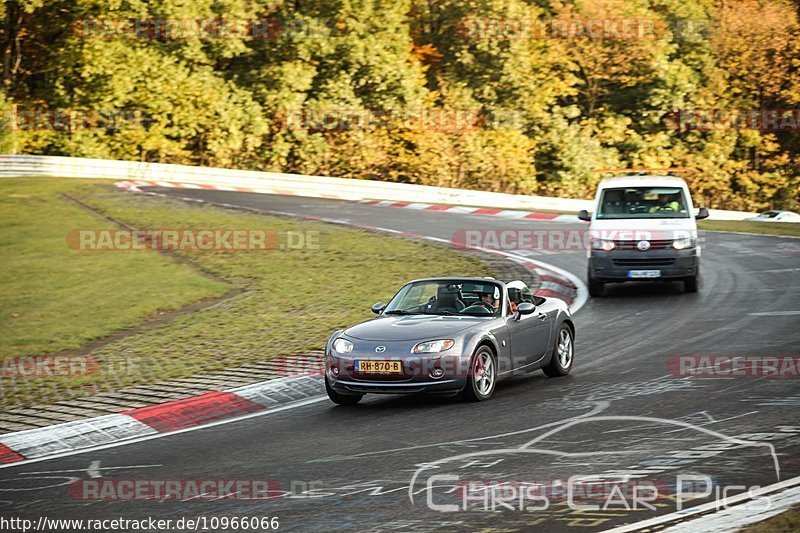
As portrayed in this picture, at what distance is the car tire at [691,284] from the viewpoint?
60.1 feet

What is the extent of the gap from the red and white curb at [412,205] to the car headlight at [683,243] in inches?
449

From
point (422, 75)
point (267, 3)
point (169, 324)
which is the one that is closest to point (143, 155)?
point (267, 3)

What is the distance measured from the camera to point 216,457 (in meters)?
8.44

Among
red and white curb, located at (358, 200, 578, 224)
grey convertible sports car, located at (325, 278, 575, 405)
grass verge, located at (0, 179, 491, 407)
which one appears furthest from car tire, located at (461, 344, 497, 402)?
red and white curb, located at (358, 200, 578, 224)

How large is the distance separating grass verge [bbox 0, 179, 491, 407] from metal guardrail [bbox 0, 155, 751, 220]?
31.6ft

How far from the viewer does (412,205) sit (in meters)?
33.2

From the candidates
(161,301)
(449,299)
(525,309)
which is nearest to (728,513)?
(525,309)

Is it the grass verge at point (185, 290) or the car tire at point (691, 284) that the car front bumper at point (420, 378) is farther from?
the car tire at point (691, 284)

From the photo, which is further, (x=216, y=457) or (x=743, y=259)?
(x=743, y=259)

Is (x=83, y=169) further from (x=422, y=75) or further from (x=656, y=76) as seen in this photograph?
(x=656, y=76)

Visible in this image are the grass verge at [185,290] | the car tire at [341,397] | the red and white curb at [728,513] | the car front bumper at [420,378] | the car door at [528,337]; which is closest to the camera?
the red and white curb at [728,513]

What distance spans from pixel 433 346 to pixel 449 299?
4.45 ft

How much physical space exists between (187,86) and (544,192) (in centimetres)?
1786

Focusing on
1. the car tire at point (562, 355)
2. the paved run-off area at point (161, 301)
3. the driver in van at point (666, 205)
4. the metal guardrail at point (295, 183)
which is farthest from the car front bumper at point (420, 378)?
the metal guardrail at point (295, 183)
